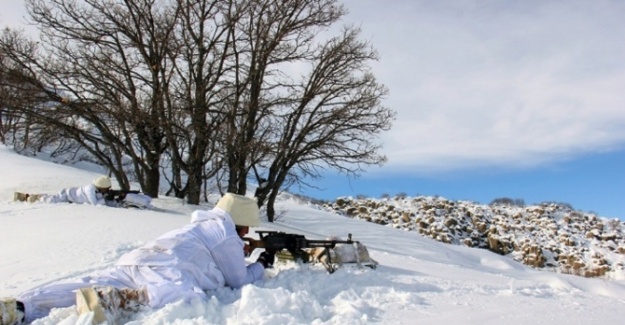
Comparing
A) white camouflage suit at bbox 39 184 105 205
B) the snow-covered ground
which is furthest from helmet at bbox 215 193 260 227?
white camouflage suit at bbox 39 184 105 205

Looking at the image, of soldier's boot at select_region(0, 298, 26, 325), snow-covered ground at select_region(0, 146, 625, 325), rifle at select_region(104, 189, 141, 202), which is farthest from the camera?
rifle at select_region(104, 189, 141, 202)

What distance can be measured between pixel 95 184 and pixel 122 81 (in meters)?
4.97

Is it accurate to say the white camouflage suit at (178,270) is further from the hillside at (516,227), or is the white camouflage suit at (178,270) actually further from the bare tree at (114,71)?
the hillside at (516,227)

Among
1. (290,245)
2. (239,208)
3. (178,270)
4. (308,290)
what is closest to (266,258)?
(290,245)

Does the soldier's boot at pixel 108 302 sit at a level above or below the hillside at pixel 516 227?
below

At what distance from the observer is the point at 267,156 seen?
15164mm

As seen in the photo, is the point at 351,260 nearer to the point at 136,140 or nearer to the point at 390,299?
the point at 390,299

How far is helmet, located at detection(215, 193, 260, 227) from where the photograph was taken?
4734mm

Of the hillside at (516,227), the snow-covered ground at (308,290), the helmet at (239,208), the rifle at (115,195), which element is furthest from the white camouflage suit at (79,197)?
the hillside at (516,227)

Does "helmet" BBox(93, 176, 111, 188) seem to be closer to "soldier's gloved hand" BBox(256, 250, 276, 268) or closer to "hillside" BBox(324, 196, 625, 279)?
"soldier's gloved hand" BBox(256, 250, 276, 268)

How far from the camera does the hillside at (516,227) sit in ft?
77.5

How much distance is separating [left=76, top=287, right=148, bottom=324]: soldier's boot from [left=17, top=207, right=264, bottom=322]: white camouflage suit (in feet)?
0.44

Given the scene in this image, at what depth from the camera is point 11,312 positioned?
10.7 ft

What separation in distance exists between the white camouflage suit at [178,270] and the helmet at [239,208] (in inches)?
4.3
